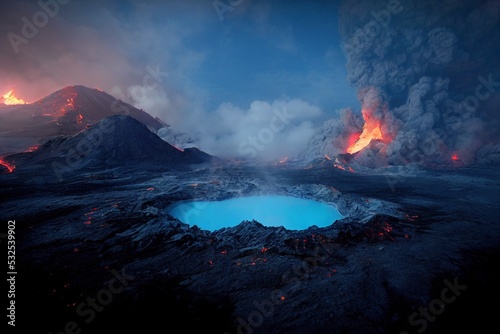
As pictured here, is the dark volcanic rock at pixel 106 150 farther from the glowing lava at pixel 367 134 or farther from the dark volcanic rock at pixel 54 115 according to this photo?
the glowing lava at pixel 367 134

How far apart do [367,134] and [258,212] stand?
1730 inches

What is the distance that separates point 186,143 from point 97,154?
1223 inches

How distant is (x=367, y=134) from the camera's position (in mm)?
52906

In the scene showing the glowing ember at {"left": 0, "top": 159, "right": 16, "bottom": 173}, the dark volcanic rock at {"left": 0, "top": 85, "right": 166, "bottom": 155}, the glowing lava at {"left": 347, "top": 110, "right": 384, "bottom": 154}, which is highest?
the dark volcanic rock at {"left": 0, "top": 85, "right": 166, "bottom": 155}

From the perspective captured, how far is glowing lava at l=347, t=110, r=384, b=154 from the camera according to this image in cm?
5034

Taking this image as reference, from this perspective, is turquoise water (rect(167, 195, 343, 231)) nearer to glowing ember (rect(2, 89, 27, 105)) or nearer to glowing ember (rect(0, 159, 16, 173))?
glowing ember (rect(0, 159, 16, 173))

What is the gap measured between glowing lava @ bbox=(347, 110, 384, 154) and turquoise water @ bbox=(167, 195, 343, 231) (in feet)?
120

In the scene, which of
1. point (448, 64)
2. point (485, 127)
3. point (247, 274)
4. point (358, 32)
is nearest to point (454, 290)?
point (247, 274)

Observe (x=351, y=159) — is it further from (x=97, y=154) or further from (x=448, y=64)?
(x=97, y=154)

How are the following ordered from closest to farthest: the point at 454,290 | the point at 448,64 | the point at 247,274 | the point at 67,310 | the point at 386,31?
1. the point at 67,310
2. the point at 454,290
3. the point at 247,274
4. the point at 448,64
5. the point at 386,31

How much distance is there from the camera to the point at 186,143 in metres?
59.7

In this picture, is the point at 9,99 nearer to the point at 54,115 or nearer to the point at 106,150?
the point at 54,115

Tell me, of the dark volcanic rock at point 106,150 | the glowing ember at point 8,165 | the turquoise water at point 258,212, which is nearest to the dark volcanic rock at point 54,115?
the glowing ember at point 8,165

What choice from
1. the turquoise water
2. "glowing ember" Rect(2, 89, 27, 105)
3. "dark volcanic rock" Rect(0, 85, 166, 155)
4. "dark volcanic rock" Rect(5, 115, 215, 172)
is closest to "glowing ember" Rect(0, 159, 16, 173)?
"dark volcanic rock" Rect(5, 115, 215, 172)
